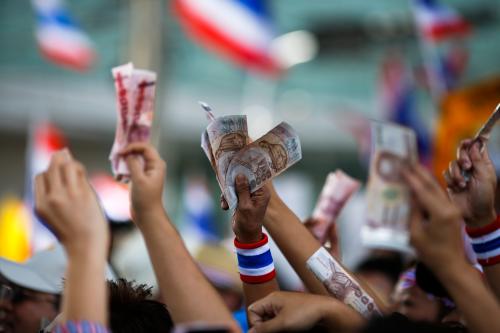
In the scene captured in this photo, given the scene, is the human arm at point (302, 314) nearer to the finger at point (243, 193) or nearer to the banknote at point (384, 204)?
the finger at point (243, 193)

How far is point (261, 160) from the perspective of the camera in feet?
6.75

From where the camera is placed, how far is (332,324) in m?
1.87

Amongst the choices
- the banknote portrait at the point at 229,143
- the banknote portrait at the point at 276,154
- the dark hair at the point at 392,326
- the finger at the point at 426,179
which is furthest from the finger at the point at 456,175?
the dark hair at the point at 392,326

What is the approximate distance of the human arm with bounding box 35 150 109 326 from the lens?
5.21ft

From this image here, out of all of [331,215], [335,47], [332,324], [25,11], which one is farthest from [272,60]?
[335,47]

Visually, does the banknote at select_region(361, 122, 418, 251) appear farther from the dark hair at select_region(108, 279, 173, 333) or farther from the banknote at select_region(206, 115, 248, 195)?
the dark hair at select_region(108, 279, 173, 333)

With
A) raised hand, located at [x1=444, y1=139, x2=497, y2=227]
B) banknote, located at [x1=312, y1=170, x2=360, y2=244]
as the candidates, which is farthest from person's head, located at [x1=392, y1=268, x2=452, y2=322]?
raised hand, located at [x1=444, y1=139, x2=497, y2=227]

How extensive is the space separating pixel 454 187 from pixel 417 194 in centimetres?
46

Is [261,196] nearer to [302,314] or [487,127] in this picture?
[302,314]

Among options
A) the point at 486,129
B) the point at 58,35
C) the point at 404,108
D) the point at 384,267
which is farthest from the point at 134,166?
the point at 58,35

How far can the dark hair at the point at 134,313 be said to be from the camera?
6.57 ft

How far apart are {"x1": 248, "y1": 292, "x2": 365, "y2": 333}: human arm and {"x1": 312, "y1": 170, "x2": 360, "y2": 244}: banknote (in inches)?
49.5

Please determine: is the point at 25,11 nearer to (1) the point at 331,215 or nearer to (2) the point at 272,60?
(2) the point at 272,60

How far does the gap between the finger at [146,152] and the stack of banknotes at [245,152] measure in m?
0.15
